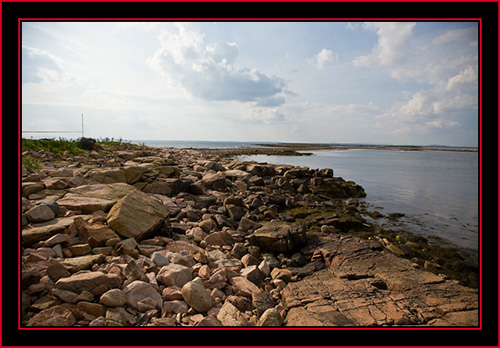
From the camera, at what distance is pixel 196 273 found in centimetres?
495

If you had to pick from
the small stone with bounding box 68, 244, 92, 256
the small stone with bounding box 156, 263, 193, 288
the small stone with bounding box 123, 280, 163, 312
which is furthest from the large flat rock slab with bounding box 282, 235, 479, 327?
the small stone with bounding box 68, 244, 92, 256

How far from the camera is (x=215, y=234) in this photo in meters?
6.96

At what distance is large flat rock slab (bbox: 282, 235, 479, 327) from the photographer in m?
3.73

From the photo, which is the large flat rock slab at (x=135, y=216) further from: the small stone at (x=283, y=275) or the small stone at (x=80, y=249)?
the small stone at (x=283, y=275)

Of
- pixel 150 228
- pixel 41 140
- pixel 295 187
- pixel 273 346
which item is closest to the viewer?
pixel 273 346

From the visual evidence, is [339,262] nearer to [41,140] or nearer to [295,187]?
[295,187]

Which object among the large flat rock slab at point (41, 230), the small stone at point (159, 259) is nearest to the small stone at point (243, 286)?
the small stone at point (159, 259)

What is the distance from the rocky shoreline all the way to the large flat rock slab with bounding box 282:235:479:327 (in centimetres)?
2

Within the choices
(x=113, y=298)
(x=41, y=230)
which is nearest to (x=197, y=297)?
(x=113, y=298)

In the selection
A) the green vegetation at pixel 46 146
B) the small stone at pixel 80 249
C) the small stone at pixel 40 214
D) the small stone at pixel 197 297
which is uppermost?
the green vegetation at pixel 46 146

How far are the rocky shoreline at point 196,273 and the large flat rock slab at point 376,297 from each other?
0.02 meters

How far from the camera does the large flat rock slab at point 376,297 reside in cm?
373
